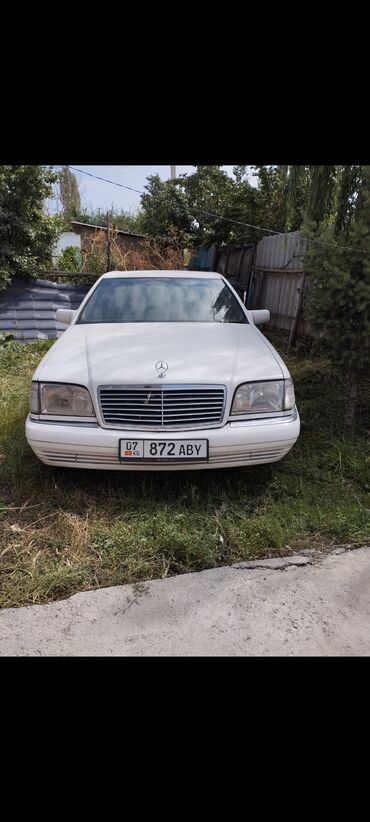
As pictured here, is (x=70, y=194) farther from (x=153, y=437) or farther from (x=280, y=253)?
(x=153, y=437)

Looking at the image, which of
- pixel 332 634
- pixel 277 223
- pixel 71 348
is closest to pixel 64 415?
pixel 71 348

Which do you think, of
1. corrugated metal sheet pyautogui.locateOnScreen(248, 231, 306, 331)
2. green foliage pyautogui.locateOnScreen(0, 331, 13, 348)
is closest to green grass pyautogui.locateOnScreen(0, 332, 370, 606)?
green foliage pyautogui.locateOnScreen(0, 331, 13, 348)

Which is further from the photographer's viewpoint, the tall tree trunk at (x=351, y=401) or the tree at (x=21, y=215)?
the tree at (x=21, y=215)

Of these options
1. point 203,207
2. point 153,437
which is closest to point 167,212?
point 203,207

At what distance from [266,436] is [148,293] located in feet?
6.25

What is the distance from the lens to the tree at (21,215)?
24.8 feet

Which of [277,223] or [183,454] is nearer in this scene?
[183,454]

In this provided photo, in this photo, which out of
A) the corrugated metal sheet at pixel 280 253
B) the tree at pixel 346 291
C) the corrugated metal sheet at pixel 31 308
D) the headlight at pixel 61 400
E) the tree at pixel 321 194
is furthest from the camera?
the corrugated metal sheet at pixel 31 308

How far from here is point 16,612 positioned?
2201 millimetres

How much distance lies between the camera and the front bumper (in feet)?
9.19

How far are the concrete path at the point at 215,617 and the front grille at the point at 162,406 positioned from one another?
870 mm

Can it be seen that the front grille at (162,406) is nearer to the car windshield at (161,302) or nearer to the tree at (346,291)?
the car windshield at (161,302)

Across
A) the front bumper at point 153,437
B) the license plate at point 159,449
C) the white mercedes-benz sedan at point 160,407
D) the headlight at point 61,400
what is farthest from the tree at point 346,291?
the headlight at point 61,400

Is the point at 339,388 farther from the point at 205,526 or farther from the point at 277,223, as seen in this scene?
the point at 277,223
